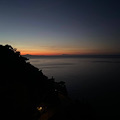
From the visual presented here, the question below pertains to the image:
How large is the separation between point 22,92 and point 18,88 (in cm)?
46

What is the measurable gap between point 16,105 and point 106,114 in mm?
17677

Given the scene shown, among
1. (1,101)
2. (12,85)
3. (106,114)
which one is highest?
(12,85)

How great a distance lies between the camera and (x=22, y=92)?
7.97 metres

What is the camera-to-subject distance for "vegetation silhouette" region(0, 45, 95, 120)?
7.05 meters

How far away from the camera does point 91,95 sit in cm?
2730

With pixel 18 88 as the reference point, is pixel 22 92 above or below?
below

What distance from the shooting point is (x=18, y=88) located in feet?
25.5

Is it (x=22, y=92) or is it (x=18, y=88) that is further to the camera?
(x=22, y=92)

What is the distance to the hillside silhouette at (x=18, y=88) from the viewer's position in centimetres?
702

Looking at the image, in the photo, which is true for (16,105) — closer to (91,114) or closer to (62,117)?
(62,117)

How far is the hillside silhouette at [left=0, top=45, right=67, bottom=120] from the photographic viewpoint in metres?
7.02

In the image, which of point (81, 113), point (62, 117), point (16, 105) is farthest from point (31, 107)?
point (81, 113)

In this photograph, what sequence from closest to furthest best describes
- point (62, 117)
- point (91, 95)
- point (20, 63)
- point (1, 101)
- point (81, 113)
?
1. point (1, 101)
2. point (20, 63)
3. point (62, 117)
4. point (81, 113)
5. point (91, 95)

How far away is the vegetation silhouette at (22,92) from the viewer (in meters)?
7.05
